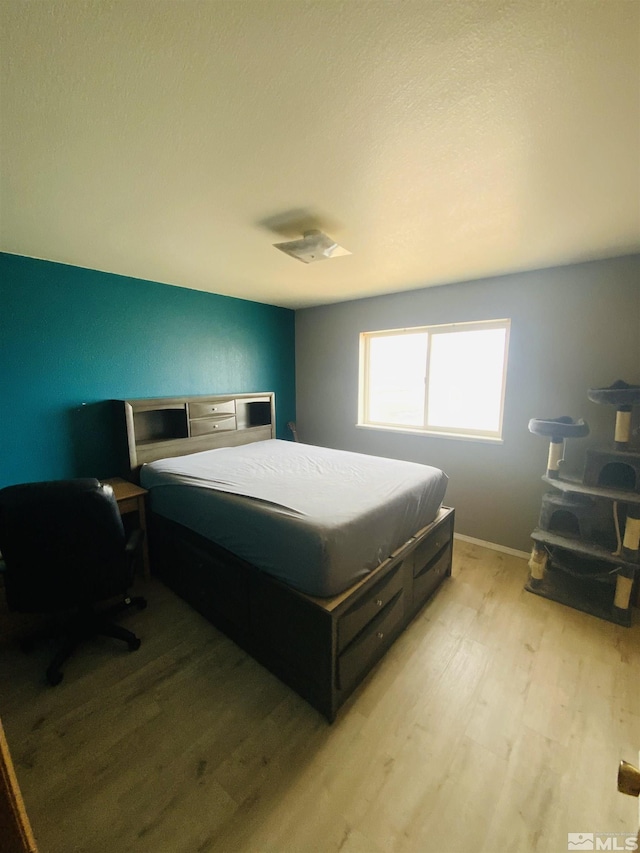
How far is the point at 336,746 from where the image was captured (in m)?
Answer: 1.39

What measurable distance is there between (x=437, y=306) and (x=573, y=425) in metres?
1.59

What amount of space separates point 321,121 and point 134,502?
8.18 feet

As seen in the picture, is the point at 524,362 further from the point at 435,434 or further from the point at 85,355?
the point at 85,355

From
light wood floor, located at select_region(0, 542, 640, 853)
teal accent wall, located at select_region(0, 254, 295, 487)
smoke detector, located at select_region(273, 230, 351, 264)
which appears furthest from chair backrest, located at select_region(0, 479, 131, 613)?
smoke detector, located at select_region(273, 230, 351, 264)

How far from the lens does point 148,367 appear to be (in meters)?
2.97

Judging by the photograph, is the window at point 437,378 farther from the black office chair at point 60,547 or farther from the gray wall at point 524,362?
the black office chair at point 60,547

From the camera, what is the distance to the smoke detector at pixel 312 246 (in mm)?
1831

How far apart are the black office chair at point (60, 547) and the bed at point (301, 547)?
51cm

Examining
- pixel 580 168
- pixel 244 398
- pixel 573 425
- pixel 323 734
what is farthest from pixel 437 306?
pixel 323 734

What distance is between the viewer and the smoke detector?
183 centimetres

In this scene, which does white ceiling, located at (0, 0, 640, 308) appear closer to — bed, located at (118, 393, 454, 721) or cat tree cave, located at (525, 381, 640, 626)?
cat tree cave, located at (525, 381, 640, 626)

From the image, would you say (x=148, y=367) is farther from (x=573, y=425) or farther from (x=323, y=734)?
(x=573, y=425)

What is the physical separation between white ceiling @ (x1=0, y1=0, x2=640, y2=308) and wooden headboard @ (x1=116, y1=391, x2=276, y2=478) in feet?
4.39
